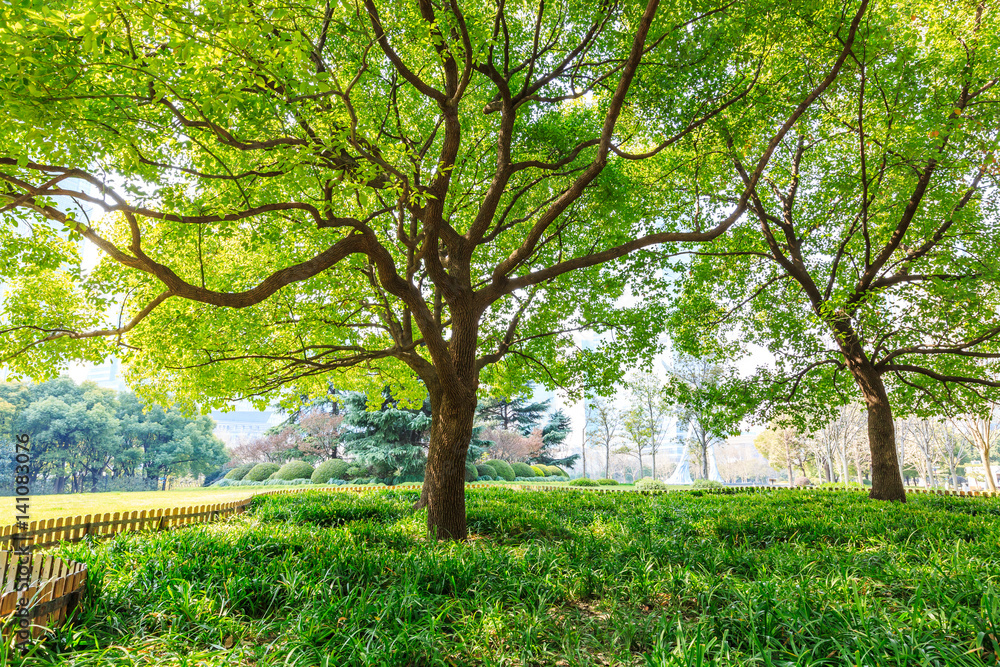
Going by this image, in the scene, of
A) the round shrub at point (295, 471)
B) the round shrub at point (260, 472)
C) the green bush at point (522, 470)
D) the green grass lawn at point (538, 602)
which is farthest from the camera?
the green bush at point (522, 470)

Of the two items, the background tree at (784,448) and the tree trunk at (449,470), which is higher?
the tree trunk at (449,470)

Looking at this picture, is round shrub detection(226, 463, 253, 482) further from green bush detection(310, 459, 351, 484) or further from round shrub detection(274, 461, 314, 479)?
green bush detection(310, 459, 351, 484)

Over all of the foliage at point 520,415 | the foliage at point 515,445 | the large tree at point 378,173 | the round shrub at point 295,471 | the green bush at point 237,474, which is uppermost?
the large tree at point 378,173

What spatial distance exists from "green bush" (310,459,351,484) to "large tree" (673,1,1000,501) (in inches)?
714

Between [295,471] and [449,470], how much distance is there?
20.1 meters

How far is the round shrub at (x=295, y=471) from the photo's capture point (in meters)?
23.9

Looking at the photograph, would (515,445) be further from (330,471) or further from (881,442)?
(881,442)

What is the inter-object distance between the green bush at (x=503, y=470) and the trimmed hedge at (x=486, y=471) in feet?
1.47

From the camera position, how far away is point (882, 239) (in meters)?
10.2

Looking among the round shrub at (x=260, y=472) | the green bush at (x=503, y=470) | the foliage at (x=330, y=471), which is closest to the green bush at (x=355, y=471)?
the foliage at (x=330, y=471)

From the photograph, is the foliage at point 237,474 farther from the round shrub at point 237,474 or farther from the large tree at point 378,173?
the large tree at point 378,173

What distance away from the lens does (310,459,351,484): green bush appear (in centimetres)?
2292

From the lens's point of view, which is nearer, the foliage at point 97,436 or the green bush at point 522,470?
the green bush at point 522,470

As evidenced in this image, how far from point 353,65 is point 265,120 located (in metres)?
2.00
